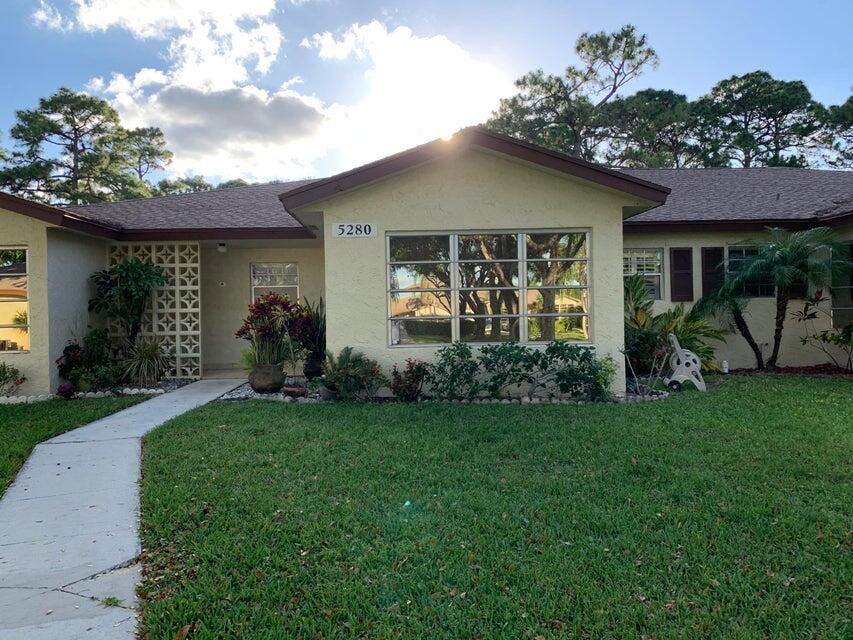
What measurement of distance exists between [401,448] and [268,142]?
2467cm

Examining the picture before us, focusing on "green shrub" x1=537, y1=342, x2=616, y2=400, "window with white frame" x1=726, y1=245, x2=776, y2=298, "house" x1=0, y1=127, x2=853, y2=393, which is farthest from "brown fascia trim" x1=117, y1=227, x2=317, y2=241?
"window with white frame" x1=726, y1=245, x2=776, y2=298

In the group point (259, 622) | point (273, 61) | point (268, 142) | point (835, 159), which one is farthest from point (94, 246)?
point (835, 159)

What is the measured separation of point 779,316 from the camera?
9.93 meters

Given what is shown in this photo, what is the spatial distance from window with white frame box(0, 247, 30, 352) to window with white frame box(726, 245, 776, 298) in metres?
13.4

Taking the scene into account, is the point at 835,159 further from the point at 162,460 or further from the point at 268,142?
the point at 162,460

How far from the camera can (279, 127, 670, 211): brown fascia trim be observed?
749 cm

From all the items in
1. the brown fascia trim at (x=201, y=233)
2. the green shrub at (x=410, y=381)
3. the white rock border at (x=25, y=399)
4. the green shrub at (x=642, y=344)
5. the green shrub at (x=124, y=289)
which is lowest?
the white rock border at (x=25, y=399)

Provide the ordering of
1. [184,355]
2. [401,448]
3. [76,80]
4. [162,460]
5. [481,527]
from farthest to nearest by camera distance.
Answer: [76,80] → [184,355] → [401,448] → [162,460] → [481,527]

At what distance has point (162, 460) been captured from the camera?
501 centimetres

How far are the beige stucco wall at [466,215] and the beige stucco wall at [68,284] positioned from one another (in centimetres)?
472

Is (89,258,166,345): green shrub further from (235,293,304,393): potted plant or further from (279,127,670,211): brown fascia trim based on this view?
(279,127,670,211): brown fascia trim

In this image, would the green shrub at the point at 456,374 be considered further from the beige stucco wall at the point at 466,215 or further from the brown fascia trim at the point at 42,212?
the brown fascia trim at the point at 42,212

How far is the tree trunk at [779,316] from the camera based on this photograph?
9891 millimetres

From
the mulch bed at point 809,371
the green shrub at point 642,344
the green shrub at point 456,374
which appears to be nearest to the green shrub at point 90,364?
the green shrub at point 456,374
